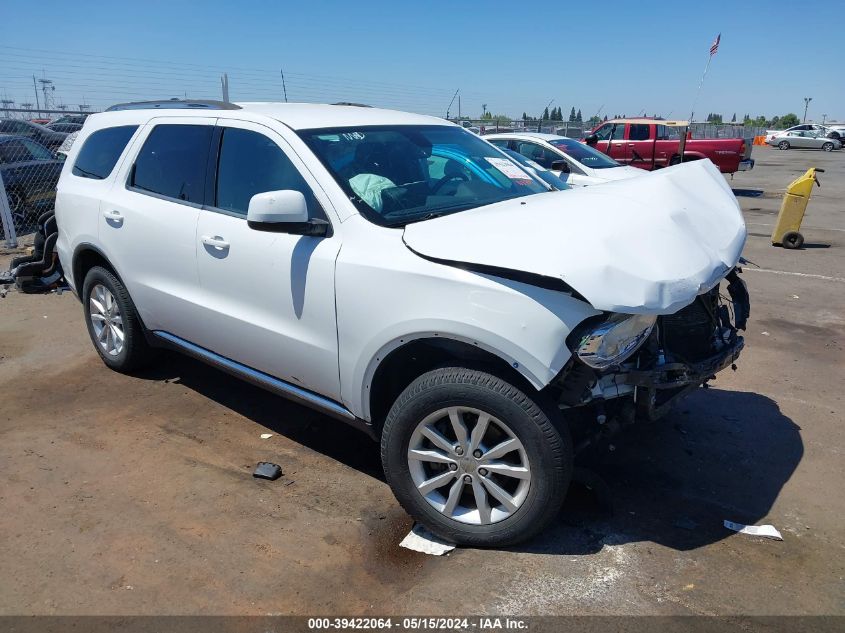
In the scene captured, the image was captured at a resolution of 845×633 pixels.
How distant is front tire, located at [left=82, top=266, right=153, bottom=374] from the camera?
471cm

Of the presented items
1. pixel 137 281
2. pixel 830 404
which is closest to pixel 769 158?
pixel 830 404

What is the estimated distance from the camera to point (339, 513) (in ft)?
11.1

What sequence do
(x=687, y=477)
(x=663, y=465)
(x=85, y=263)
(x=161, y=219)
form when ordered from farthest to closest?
1. (x=85, y=263)
2. (x=161, y=219)
3. (x=663, y=465)
4. (x=687, y=477)

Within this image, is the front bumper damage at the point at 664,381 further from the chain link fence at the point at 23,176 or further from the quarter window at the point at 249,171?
the chain link fence at the point at 23,176

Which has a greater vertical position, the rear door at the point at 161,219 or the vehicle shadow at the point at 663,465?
the rear door at the point at 161,219

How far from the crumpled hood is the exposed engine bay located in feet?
0.84

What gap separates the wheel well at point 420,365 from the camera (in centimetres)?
284

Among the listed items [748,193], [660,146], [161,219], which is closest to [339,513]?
[161,219]

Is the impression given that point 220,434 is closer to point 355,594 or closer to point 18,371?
point 355,594

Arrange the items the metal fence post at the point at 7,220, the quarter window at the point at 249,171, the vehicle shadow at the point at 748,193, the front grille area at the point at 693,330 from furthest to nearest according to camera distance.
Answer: the vehicle shadow at the point at 748,193 < the metal fence post at the point at 7,220 < the quarter window at the point at 249,171 < the front grille area at the point at 693,330

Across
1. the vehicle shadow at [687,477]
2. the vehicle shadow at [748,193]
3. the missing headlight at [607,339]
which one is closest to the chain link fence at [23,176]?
the vehicle shadow at [687,477]

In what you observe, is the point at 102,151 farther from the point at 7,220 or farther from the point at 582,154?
the point at 582,154

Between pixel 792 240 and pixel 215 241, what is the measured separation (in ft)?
29.8

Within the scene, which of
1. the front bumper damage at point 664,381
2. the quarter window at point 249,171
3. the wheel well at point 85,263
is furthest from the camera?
the wheel well at point 85,263
